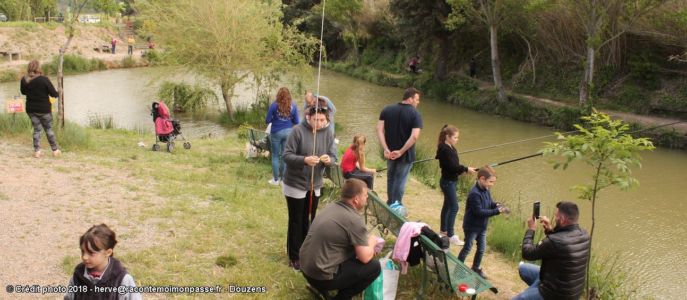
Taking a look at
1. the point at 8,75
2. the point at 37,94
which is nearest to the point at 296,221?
the point at 37,94

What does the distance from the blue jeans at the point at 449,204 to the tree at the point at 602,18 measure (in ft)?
40.9

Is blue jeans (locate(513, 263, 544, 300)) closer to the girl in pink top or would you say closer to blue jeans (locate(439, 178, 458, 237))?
blue jeans (locate(439, 178, 458, 237))

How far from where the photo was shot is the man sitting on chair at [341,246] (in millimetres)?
3855

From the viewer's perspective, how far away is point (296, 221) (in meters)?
4.90

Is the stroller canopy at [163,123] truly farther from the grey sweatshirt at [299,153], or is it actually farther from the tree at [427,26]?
the tree at [427,26]

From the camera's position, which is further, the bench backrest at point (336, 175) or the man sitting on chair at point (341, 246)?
the bench backrest at point (336, 175)

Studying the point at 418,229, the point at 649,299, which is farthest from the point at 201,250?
the point at 649,299

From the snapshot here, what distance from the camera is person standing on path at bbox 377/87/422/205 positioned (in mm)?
6277

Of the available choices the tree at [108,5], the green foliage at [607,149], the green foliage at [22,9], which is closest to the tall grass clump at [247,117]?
the tree at [108,5]

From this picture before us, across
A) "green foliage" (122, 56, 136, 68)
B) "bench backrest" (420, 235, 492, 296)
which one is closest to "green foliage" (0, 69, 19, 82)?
"green foliage" (122, 56, 136, 68)

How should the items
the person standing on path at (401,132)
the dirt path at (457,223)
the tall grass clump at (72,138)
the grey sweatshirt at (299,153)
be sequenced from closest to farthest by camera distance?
1. the grey sweatshirt at (299,153)
2. the dirt path at (457,223)
3. the person standing on path at (401,132)
4. the tall grass clump at (72,138)

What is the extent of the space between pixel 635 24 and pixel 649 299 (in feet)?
46.1

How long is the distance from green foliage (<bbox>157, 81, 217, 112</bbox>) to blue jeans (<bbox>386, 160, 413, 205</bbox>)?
12409mm

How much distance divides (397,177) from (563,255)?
273 cm
